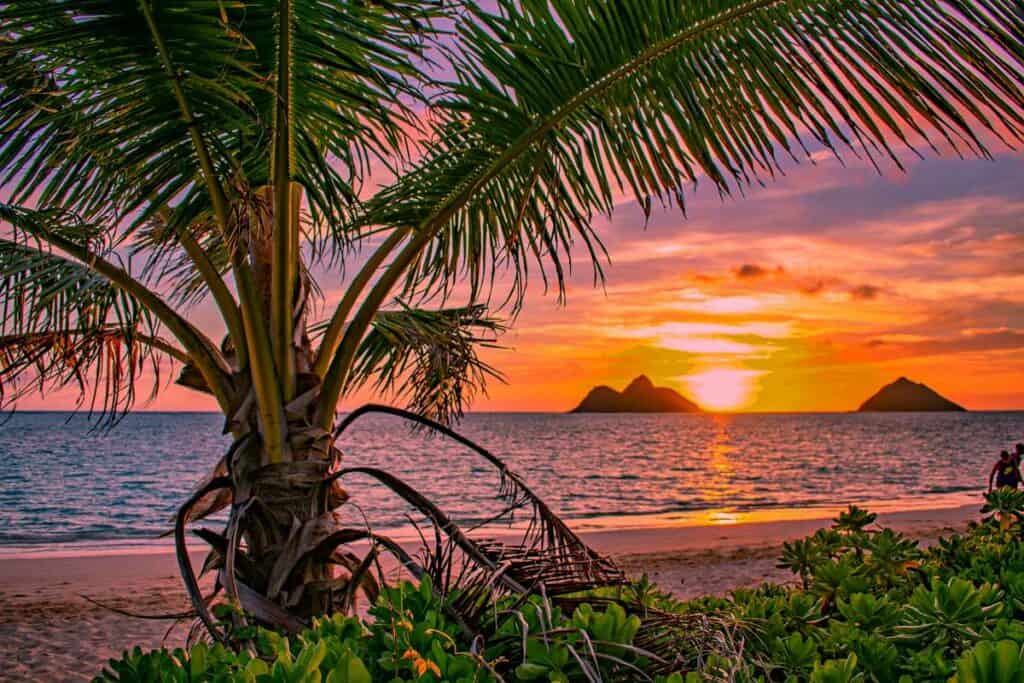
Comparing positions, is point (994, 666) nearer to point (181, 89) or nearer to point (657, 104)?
point (657, 104)

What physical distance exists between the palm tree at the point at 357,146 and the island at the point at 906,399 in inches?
7271

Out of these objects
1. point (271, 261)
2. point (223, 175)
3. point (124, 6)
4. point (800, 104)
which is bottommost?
point (271, 261)

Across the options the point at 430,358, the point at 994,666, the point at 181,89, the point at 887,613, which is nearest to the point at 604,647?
the point at 994,666

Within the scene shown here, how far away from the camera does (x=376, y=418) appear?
101m

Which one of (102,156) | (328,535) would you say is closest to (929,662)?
(328,535)

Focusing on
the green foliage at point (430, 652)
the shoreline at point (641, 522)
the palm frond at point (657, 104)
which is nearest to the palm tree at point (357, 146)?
the palm frond at point (657, 104)

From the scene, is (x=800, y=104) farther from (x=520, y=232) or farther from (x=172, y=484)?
(x=172, y=484)

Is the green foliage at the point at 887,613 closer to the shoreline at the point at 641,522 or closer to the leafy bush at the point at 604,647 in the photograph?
the leafy bush at the point at 604,647

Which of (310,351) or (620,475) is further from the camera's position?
(620,475)

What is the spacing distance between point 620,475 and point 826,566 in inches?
1426

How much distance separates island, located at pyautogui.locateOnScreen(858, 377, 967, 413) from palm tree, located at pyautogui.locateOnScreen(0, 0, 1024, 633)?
185m

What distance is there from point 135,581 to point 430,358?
30.3 ft

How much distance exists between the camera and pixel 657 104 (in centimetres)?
276

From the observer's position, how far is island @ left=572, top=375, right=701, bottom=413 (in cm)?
15262
